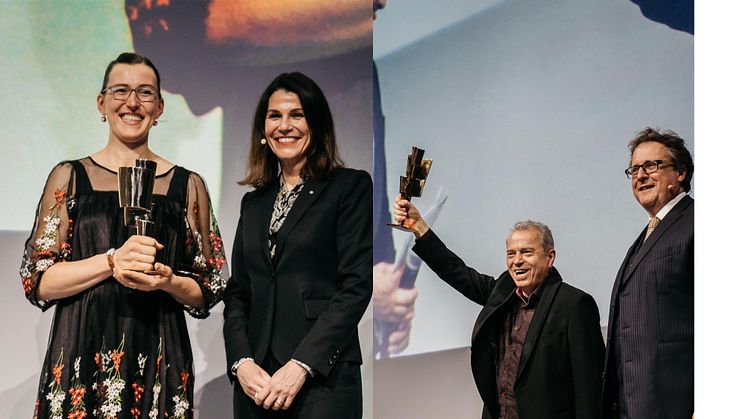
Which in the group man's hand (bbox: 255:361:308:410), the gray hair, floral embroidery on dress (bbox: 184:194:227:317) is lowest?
man's hand (bbox: 255:361:308:410)

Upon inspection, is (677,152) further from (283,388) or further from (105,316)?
(105,316)

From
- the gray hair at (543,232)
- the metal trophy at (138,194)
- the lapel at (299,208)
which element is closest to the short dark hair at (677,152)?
the gray hair at (543,232)

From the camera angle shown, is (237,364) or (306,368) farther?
(237,364)

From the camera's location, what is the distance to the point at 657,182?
327 cm

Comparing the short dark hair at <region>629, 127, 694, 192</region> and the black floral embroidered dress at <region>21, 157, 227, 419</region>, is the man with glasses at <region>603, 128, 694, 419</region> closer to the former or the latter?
the short dark hair at <region>629, 127, 694, 192</region>

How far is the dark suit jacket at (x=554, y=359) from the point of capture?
130 inches

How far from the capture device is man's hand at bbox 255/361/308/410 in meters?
2.91

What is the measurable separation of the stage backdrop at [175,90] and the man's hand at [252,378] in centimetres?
150

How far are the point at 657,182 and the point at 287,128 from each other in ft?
4.59

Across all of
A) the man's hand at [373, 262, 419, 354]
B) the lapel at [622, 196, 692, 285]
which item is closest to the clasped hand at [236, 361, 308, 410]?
the lapel at [622, 196, 692, 285]

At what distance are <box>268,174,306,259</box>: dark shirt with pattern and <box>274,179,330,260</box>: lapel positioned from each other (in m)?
0.03

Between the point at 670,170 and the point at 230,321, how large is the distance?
1737mm

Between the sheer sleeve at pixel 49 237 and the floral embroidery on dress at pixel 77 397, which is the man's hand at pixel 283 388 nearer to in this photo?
the floral embroidery on dress at pixel 77 397

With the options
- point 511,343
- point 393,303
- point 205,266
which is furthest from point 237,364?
point 393,303
